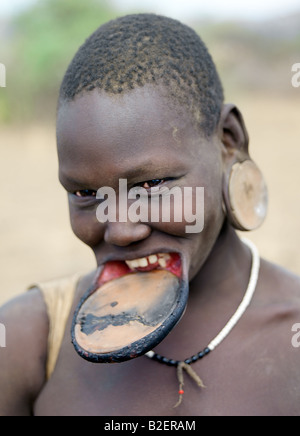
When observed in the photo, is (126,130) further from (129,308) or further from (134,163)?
(129,308)

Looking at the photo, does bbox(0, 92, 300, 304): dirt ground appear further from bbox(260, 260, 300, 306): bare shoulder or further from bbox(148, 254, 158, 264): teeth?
bbox(148, 254, 158, 264): teeth

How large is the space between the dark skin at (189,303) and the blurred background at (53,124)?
357cm

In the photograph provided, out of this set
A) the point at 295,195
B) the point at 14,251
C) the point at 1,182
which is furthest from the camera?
the point at 1,182

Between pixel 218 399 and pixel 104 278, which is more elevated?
pixel 104 278

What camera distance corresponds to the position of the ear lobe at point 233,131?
6.54 feet

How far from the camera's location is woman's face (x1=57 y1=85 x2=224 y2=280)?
1.72m

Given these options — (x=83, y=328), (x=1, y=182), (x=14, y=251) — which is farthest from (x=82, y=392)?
(x=1, y=182)

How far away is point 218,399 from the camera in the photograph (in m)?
1.85

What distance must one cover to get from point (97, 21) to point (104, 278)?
432 inches

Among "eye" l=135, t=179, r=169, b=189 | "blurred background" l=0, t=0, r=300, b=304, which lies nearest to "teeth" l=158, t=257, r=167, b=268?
"eye" l=135, t=179, r=169, b=189

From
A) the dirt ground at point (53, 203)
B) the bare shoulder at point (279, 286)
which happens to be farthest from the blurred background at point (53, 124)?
the bare shoulder at point (279, 286)

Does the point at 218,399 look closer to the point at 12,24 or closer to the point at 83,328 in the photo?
the point at 83,328
